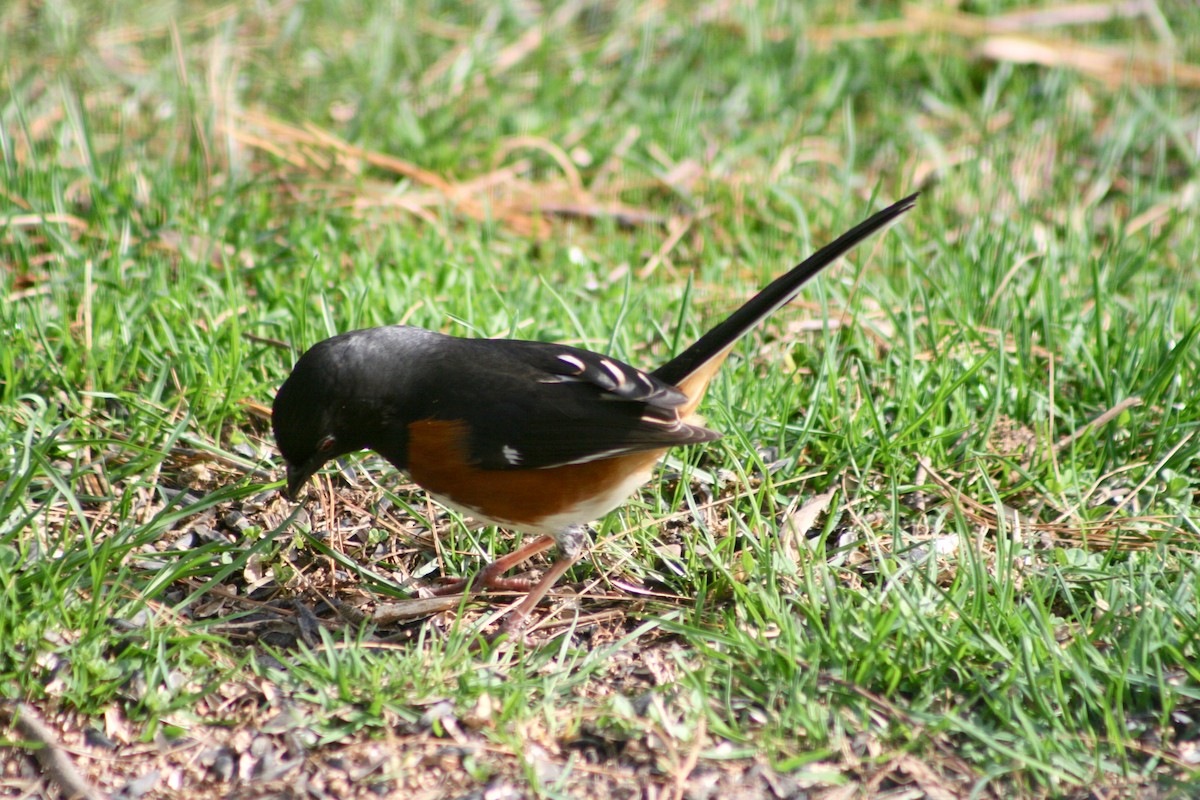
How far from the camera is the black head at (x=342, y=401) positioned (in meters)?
3.34

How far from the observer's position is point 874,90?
6.65 metres

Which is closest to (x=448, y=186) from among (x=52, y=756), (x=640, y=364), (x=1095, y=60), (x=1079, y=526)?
(x=640, y=364)

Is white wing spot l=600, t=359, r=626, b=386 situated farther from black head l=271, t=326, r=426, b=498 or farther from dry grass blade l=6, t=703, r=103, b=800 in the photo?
dry grass blade l=6, t=703, r=103, b=800

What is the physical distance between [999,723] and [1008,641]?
255 millimetres

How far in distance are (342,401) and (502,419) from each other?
1.49ft

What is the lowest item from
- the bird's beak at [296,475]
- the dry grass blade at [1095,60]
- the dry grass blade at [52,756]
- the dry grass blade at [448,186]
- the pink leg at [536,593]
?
the dry grass blade at [52,756]

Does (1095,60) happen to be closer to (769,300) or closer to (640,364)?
(640,364)

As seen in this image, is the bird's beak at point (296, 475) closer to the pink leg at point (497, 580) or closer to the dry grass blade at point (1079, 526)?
the pink leg at point (497, 580)

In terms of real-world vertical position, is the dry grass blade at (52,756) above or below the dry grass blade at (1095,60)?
below

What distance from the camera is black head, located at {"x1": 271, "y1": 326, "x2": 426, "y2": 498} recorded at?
131 inches

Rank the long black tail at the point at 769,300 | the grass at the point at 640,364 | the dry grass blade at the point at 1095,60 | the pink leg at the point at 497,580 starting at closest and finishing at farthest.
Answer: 1. the grass at the point at 640,364
2. the long black tail at the point at 769,300
3. the pink leg at the point at 497,580
4. the dry grass blade at the point at 1095,60

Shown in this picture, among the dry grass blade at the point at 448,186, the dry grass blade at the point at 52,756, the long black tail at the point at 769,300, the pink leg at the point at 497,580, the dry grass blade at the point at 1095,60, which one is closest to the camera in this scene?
the dry grass blade at the point at 52,756

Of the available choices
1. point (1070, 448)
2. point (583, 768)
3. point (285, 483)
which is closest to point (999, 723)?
point (583, 768)

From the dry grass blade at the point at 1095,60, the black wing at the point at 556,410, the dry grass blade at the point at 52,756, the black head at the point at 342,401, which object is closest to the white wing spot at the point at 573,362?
the black wing at the point at 556,410
